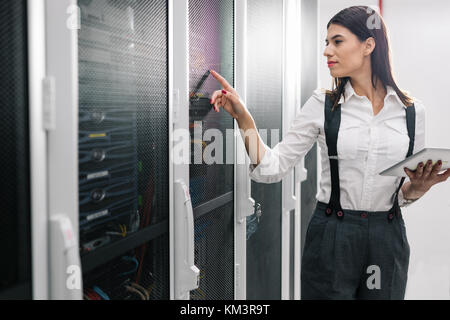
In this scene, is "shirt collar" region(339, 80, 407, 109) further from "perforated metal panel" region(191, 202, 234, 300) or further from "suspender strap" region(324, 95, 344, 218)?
"perforated metal panel" region(191, 202, 234, 300)

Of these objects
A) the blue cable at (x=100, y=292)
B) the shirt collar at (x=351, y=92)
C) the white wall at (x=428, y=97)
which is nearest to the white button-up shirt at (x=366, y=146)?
the shirt collar at (x=351, y=92)

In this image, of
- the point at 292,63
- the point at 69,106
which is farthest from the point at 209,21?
the point at 292,63

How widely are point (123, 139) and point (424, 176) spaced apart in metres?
0.88

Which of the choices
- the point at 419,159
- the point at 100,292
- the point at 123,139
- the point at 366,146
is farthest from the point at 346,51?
the point at 100,292

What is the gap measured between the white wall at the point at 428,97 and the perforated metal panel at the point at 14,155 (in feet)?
9.95

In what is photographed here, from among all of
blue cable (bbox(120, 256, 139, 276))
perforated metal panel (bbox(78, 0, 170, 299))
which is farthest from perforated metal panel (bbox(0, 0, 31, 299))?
blue cable (bbox(120, 256, 139, 276))

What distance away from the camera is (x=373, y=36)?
4.55ft

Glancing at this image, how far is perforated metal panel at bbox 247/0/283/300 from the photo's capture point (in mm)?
1826

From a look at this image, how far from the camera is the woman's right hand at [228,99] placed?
1401 millimetres

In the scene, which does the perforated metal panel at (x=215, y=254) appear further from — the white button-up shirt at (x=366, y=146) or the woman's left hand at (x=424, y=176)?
the woman's left hand at (x=424, y=176)

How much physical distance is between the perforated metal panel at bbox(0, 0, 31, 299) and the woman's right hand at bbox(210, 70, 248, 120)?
2.49ft

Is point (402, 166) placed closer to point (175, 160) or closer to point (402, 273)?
point (402, 273)

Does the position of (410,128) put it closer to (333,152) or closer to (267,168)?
(333,152)
